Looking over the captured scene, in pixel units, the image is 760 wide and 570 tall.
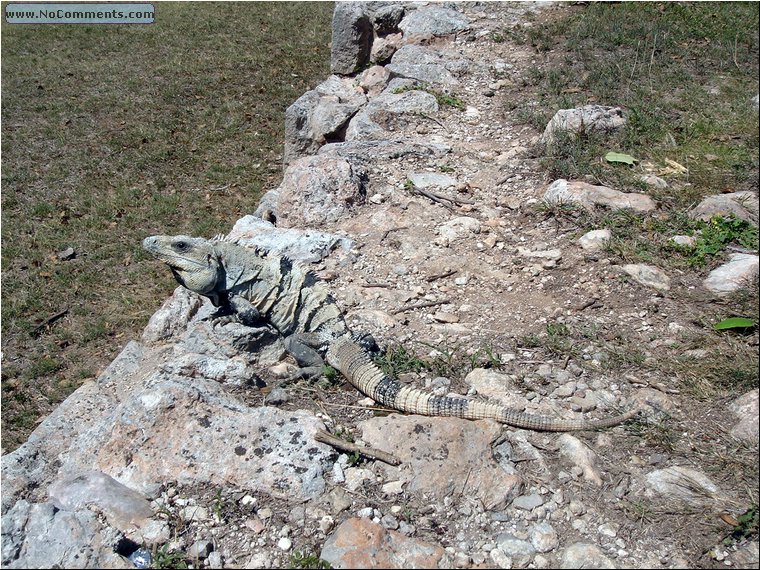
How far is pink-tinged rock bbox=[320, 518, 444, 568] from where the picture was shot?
2.49 meters

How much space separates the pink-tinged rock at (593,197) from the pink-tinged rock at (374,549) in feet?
9.49

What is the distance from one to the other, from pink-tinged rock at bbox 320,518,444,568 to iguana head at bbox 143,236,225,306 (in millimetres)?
1873

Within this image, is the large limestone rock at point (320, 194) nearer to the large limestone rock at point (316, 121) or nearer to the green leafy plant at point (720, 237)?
the large limestone rock at point (316, 121)

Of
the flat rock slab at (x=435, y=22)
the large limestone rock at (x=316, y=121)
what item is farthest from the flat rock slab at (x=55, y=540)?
the flat rock slab at (x=435, y=22)

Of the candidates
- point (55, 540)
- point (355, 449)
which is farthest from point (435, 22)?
point (55, 540)

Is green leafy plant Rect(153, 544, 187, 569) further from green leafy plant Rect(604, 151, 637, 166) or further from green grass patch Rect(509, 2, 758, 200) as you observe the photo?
green leafy plant Rect(604, 151, 637, 166)

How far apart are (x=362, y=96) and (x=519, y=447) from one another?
5.68 meters

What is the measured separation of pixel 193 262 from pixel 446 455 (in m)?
1.96

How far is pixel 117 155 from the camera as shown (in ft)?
29.0

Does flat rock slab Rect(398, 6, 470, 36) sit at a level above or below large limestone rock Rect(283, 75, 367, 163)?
above

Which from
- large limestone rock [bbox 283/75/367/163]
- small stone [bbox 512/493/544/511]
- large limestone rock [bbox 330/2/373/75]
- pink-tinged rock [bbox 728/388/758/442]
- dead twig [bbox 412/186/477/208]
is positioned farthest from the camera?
large limestone rock [bbox 330/2/373/75]

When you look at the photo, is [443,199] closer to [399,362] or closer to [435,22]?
[399,362]

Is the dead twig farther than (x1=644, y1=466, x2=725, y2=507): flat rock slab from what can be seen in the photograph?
Yes

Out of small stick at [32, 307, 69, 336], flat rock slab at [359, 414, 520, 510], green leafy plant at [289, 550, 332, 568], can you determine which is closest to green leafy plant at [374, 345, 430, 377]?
flat rock slab at [359, 414, 520, 510]
